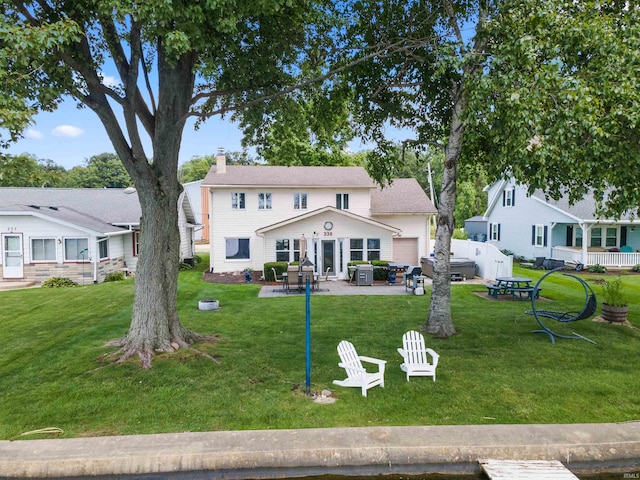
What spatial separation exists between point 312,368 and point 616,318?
8.74 m

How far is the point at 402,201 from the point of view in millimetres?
24281

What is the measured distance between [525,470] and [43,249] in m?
21.5

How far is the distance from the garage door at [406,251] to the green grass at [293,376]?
11.3 m

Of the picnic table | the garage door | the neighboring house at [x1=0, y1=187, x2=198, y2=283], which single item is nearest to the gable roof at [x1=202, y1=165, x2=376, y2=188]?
the garage door

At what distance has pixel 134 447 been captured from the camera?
4746 millimetres

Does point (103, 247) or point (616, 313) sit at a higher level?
point (103, 247)

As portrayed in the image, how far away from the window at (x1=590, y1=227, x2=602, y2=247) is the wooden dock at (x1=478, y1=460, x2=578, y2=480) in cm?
2386

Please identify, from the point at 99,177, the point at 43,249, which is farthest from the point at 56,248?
the point at 99,177

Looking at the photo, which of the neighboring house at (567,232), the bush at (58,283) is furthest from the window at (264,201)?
the neighboring house at (567,232)

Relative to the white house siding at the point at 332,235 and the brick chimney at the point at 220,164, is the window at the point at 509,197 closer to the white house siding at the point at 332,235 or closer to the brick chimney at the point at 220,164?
the white house siding at the point at 332,235

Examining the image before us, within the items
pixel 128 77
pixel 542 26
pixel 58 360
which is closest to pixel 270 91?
pixel 128 77

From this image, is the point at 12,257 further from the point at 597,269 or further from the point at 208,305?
the point at 597,269

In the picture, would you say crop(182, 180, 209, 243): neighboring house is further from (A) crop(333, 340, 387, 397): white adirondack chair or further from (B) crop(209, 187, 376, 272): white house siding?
(A) crop(333, 340, 387, 397): white adirondack chair

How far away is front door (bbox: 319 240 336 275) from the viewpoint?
816 inches
